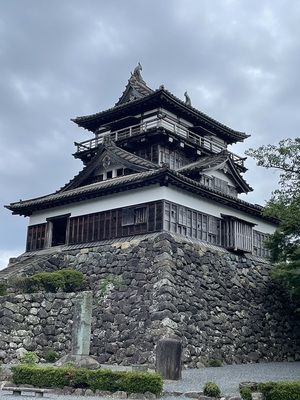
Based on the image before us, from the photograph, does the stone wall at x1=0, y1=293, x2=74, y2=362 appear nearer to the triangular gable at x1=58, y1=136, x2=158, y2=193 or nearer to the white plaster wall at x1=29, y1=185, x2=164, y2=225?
the white plaster wall at x1=29, y1=185, x2=164, y2=225

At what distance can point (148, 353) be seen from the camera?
24.2 meters

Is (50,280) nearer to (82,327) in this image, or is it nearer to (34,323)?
(34,323)

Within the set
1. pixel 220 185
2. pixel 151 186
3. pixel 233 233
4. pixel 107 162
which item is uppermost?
pixel 107 162

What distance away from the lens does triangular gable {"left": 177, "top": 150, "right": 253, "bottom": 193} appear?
32406mm

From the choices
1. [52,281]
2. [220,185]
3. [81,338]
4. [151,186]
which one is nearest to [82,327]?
[81,338]

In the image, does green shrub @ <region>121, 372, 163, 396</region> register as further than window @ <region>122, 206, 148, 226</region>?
No

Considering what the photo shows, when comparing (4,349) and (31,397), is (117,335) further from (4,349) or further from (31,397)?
(31,397)

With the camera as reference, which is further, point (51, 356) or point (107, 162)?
point (107, 162)

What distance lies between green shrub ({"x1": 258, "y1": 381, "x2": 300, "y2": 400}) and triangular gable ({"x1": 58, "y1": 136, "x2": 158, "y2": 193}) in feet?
56.0

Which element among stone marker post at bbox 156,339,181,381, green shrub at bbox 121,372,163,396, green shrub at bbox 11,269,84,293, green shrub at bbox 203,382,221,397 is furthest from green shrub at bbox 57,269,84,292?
green shrub at bbox 203,382,221,397

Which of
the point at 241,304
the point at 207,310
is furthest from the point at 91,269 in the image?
the point at 241,304

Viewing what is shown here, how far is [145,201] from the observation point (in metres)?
28.4

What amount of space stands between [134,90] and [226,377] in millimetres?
24438

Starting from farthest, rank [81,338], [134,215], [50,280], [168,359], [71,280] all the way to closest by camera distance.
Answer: [134,215] < [71,280] < [50,280] < [81,338] < [168,359]
